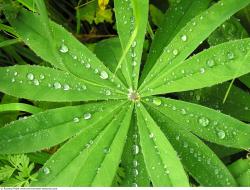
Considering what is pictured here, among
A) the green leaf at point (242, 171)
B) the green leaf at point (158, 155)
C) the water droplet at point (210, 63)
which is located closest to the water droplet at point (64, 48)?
the green leaf at point (158, 155)

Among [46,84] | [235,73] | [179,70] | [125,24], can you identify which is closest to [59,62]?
[46,84]

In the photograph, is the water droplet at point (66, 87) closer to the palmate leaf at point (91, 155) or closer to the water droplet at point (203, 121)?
the palmate leaf at point (91, 155)

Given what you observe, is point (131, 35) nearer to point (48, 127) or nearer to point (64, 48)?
point (64, 48)

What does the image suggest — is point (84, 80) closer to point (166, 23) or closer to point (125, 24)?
point (125, 24)

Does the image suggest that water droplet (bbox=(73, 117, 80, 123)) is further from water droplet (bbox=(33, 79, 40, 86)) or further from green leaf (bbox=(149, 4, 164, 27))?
green leaf (bbox=(149, 4, 164, 27))

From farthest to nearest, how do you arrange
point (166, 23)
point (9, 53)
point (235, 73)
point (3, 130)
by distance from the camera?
1. point (9, 53)
2. point (166, 23)
3. point (3, 130)
4. point (235, 73)

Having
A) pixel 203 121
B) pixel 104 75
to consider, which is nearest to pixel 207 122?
pixel 203 121
